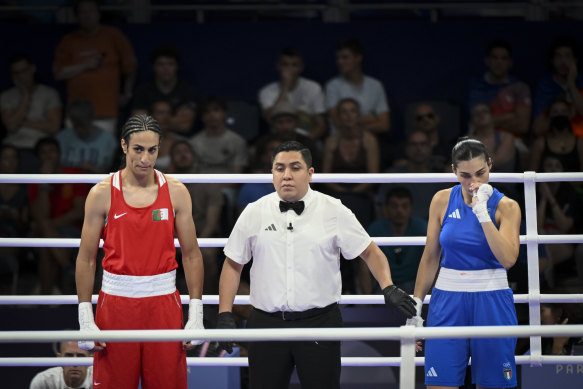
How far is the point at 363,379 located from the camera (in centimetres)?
482

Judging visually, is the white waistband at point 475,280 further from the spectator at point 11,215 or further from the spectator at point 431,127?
the spectator at point 11,215

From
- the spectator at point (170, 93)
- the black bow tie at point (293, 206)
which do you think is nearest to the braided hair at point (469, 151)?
the black bow tie at point (293, 206)

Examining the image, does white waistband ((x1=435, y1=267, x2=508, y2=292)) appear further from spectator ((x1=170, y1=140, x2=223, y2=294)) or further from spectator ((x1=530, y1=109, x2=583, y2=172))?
spectator ((x1=530, y1=109, x2=583, y2=172))

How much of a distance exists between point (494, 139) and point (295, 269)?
3.82 metres

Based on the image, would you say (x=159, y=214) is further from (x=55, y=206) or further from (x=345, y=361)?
(x=55, y=206)

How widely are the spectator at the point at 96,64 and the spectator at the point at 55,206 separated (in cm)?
54

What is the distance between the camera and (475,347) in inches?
140

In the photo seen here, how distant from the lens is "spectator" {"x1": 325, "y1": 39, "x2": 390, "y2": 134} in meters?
7.09

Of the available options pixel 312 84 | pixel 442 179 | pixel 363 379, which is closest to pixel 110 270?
pixel 442 179

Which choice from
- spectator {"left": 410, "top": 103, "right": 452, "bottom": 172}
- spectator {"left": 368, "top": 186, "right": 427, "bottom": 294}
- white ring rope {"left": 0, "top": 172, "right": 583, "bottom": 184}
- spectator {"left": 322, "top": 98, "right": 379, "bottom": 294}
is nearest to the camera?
white ring rope {"left": 0, "top": 172, "right": 583, "bottom": 184}

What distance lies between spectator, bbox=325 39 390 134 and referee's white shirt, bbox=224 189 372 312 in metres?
3.57

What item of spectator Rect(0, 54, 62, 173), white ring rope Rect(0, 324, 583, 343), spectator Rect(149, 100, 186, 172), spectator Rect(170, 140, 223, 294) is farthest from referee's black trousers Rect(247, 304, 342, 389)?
spectator Rect(0, 54, 62, 173)

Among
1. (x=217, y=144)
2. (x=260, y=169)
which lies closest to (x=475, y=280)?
(x=260, y=169)

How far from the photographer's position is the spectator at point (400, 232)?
540cm
